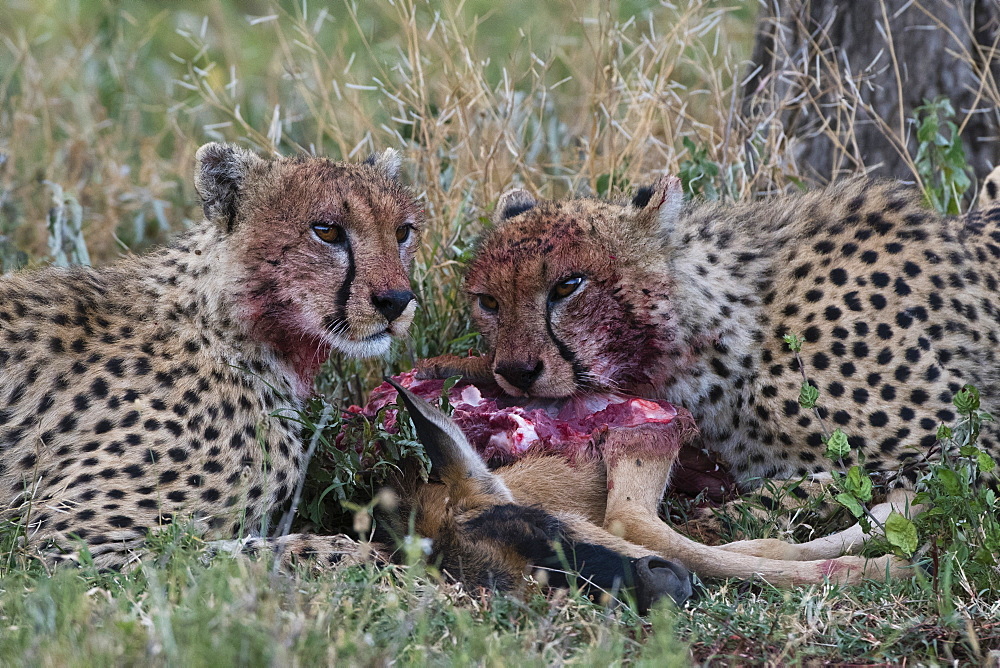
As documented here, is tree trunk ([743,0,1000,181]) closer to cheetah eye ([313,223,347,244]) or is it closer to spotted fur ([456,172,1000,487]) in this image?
spotted fur ([456,172,1000,487])

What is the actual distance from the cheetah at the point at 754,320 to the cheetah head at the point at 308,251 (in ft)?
1.68

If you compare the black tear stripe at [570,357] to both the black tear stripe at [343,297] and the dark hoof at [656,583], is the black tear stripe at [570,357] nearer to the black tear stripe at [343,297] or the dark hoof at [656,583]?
the black tear stripe at [343,297]

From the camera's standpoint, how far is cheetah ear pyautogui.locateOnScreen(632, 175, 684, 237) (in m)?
4.25

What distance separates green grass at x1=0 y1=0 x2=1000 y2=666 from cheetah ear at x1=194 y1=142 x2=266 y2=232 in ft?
2.87

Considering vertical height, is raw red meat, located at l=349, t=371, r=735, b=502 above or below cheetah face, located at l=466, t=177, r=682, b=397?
below

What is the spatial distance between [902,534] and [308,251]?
1.93 metres

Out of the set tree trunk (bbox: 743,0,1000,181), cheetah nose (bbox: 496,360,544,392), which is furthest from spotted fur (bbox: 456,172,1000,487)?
tree trunk (bbox: 743,0,1000,181)

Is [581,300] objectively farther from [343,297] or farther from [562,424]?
[343,297]

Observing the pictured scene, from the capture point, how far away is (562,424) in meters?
4.12

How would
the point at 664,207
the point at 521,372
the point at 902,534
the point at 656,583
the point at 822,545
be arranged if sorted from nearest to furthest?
1. the point at 656,583
2. the point at 902,534
3. the point at 822,545
4. the point at 521,372
5. the point at 664,207

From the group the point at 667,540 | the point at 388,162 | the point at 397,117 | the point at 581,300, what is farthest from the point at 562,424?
the point at 397,117

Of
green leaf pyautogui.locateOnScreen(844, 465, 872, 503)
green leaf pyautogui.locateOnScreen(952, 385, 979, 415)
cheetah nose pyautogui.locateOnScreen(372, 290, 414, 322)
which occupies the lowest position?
green leaf pyautogui.locateOnScreen(844, 465, 872, 503)

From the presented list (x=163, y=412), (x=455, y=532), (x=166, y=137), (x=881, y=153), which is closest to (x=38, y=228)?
(x=166, y=137)

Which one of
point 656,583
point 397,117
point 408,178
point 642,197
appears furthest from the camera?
point 397,117
